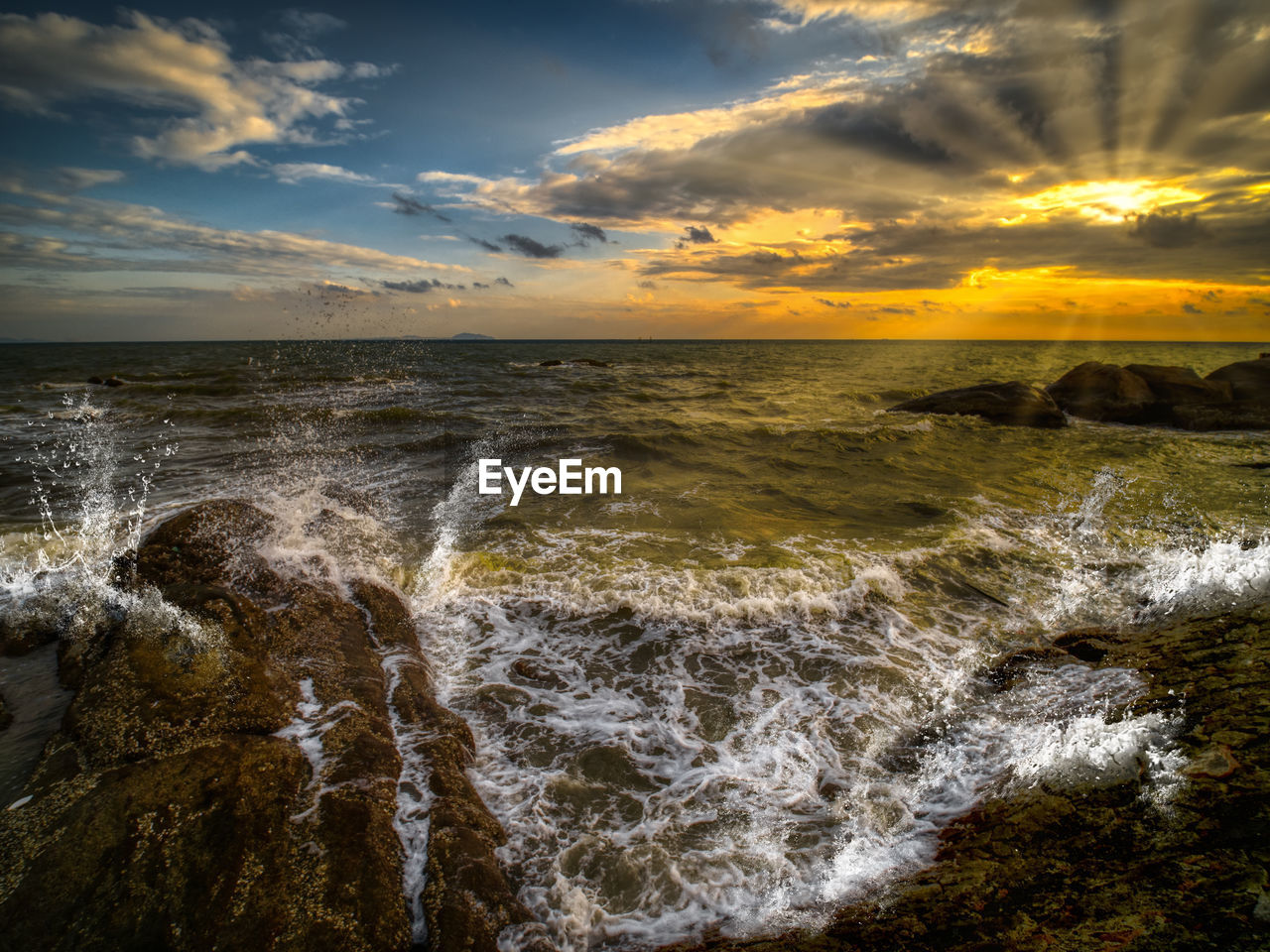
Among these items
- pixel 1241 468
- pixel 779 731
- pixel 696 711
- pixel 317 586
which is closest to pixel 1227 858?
pixel 779 731

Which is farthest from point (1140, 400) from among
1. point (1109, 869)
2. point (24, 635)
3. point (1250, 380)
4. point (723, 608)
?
point (24, 635)

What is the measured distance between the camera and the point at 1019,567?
7938 mm

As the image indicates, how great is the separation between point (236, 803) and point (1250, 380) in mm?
31650

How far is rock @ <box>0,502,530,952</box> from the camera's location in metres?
2.62

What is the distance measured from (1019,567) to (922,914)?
680cm

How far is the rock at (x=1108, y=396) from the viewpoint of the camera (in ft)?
65.6

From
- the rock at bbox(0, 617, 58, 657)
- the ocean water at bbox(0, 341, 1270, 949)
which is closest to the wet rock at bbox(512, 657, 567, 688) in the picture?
the ocean water at bbox(0, 341, 1270, 949)

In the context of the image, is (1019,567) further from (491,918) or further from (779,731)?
(491,918)

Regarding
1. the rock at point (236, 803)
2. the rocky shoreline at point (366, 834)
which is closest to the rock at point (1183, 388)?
the rocky shoreline at point (366, 834)

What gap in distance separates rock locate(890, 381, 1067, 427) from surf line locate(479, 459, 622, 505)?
15.6 m

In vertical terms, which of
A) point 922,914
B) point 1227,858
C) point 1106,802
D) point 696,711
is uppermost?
point 1227,858

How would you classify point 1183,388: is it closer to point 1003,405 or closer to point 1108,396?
point 1108,396

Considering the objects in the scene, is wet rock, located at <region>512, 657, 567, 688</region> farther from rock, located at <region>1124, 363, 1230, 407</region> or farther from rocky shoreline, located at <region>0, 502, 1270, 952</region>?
rock, located at <region>1124, 363, 1230, 407</region>

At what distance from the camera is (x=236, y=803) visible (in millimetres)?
3107
